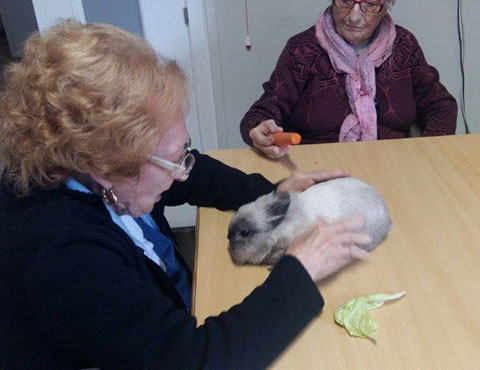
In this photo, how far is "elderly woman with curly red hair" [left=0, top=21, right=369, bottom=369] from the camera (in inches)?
27.4

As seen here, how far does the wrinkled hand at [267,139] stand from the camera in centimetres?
142

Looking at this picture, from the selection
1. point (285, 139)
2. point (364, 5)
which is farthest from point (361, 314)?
point (364, 5)

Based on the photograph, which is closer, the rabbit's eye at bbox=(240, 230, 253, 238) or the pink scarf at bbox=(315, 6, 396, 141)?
the rabbit's eye at bbox=(240, 230, 253, 238)

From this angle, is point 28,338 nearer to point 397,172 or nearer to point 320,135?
point 397,172

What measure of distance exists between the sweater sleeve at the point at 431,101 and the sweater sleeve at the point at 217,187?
30.8 inches

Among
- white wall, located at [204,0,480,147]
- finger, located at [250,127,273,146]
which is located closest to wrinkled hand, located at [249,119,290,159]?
finger, located at [250,127,273,146]

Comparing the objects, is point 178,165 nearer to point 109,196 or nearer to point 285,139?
point 109,196

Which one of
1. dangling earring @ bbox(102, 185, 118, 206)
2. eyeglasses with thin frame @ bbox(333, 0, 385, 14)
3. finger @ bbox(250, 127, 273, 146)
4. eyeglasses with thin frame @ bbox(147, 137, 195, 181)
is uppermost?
eyeglasses with thin frame @ bbox(333, 0, 385, 14)

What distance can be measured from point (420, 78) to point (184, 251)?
105 centimetres

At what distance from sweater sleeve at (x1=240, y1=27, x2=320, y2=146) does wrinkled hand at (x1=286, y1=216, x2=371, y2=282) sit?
79cm

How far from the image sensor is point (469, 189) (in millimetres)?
1222

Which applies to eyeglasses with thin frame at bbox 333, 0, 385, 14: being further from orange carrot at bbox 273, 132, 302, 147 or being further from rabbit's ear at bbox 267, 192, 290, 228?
rabbit's ear at bbox 267, 192, 290, 228

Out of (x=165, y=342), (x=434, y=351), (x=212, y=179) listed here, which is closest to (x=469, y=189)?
(x=434, y=351)

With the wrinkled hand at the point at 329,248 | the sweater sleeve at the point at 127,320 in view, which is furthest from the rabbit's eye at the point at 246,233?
the sweater sleeve at the point at 127,320
